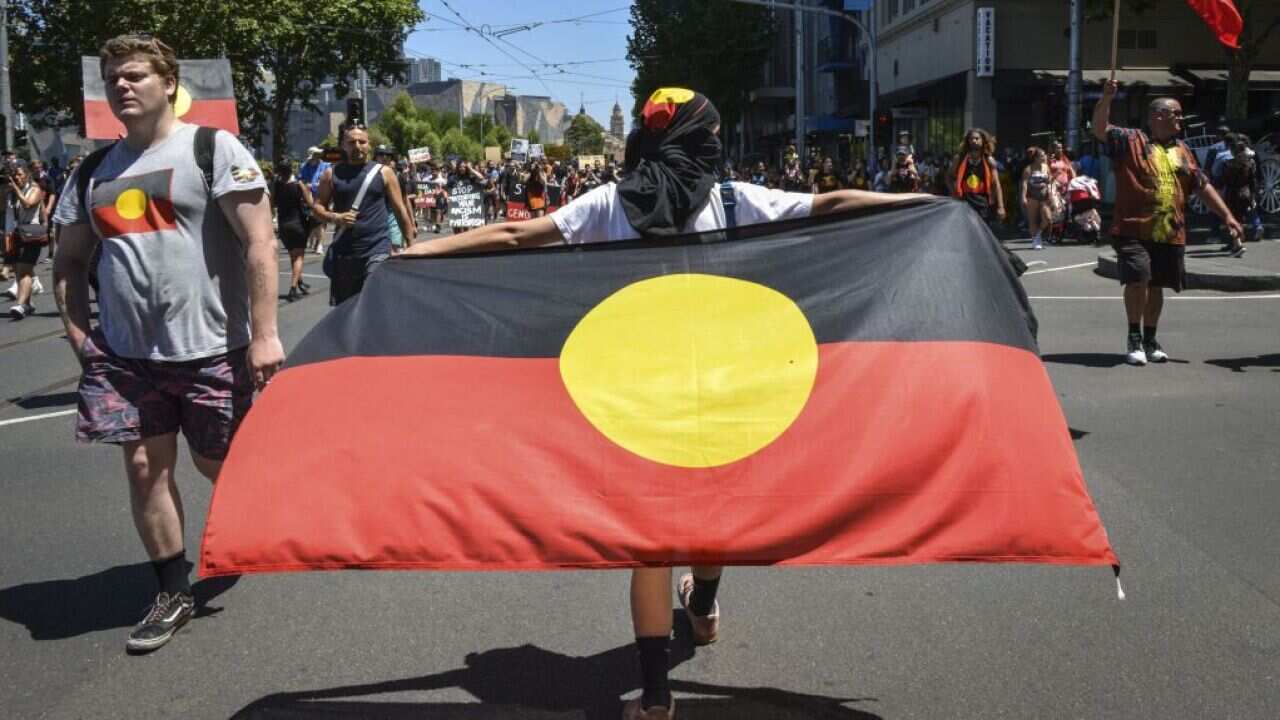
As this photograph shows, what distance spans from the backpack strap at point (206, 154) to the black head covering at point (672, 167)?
1.44 metres

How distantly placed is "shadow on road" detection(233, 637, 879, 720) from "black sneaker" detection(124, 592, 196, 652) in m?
0.68

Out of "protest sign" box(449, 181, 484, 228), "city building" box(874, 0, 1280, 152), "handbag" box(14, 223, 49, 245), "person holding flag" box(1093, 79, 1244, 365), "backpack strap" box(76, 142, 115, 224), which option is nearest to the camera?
"backpack strap" box(76, 142, 115, 224)

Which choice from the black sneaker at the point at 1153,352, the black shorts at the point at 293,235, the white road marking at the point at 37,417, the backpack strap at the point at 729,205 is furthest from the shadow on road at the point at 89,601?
the black shorts at the point at 293,235

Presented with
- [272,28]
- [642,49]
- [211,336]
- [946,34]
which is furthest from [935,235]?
[642,49]

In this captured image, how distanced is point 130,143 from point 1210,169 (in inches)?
827

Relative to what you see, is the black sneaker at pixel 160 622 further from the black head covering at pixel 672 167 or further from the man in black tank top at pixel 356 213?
the man in black tank top at pixel 356 213

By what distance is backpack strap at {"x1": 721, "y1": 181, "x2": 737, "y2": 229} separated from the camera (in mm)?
4008

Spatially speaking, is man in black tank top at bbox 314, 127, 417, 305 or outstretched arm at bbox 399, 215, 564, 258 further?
man in black tank top at bbox 314, 127, 417, 305

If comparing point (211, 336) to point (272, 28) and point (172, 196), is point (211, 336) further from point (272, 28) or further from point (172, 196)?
point (272, 28)

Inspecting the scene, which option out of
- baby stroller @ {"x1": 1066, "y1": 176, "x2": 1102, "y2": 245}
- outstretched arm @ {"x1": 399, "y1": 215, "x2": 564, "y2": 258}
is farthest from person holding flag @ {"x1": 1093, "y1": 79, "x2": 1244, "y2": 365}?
baby stroller @ {"x1": 1066, "y1": 176, "x2": 1102, "y2": 245}

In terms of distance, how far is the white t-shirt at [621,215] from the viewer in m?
4.01

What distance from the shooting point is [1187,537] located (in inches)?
224

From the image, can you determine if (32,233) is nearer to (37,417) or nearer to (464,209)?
(37,417)

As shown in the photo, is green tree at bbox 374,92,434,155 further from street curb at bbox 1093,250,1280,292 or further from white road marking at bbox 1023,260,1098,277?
street curb at bbox 1093,250,1280,292
